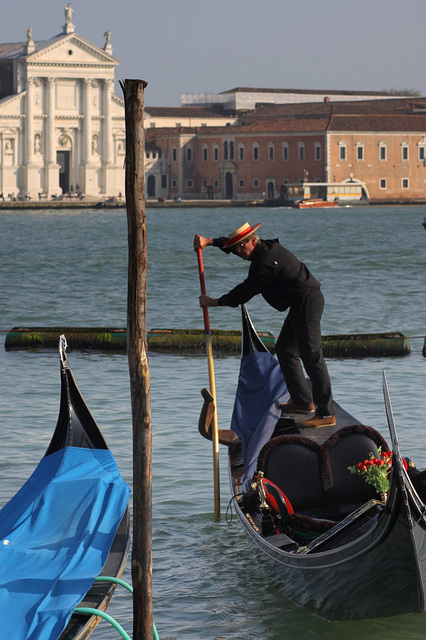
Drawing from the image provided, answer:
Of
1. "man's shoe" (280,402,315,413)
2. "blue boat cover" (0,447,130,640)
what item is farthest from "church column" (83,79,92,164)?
"blue boat cover" (0,447,130,640)

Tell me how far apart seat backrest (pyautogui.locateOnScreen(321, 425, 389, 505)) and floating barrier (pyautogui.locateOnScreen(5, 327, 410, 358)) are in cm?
495

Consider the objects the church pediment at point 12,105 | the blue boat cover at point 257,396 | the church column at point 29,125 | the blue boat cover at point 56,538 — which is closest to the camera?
the blue boat cover at point 56,538

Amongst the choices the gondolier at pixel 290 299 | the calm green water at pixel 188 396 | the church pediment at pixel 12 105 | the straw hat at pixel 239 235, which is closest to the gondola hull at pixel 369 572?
the calm green water at pixel 188 396

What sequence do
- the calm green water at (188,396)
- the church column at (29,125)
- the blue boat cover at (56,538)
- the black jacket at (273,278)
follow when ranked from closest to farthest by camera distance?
the blue boat cover at (56,538) < the calm green water at (188,396) < the black jacket at (273,278) < the church column at (29,125)

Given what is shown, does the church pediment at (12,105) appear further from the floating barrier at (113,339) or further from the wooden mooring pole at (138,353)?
the wooden mooring pole at (138,353)

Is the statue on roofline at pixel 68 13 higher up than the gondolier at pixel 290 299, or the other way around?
the statue on roofline at pixel 68 13

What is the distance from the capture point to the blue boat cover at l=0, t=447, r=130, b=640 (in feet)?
9.81

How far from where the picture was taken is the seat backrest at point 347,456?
4.01m

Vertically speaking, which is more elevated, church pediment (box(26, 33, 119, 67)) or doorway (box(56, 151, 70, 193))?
church pediment (box(26, 33, 119, 67))

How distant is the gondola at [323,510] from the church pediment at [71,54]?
50428mm

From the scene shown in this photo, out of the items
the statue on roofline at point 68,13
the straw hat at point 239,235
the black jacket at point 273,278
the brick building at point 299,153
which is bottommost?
the black jacket at point 273,278

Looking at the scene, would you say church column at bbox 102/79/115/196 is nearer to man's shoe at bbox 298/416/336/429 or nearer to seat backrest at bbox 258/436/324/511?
man's shoe at bbox 298/416/336/429

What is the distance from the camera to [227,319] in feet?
47.2

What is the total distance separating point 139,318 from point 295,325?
155 cm
